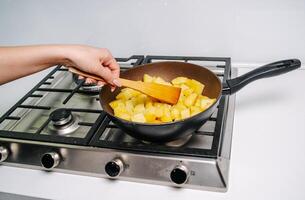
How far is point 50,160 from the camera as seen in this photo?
0.79 metres

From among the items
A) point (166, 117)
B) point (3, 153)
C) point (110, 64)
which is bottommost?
point (3, 153)

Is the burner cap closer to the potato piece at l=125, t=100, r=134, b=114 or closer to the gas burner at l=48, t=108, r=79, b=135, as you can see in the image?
the gas burner at l=48, t=108, r=79, b=135

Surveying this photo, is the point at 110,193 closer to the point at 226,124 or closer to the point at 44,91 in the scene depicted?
the point at 226,124

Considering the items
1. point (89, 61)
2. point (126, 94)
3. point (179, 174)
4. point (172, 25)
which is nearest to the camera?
point (179, 174)

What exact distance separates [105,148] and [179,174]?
197 mm

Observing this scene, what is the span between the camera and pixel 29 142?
83 centimetres

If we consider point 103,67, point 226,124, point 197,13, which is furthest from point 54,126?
point 197,13

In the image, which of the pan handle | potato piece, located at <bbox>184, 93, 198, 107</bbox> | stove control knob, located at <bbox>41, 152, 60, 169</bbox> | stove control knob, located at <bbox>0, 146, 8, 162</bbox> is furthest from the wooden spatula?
stove control knob, located at <bbox>0, 146, 8, 162</bbox>

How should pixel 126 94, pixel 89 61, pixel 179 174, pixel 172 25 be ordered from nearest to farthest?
pixel 179 174 → pixel 89 61 → pixel 126 94 → pixel 172 25

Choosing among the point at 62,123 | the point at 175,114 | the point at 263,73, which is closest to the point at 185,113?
the point at 175,114

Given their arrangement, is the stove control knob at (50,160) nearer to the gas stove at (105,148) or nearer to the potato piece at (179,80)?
the gas stove at (105,148)

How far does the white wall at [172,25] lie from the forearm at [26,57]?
425 mm

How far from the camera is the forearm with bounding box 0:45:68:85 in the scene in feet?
2.61

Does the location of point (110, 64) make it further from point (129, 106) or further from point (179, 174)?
point (179, 174)
